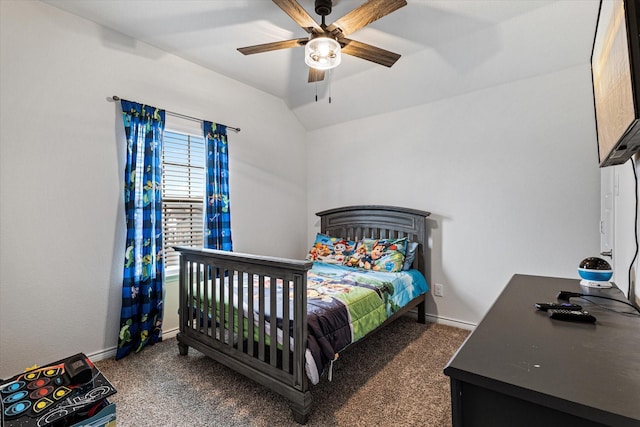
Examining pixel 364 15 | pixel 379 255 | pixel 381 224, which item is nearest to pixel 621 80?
pixel 364 15

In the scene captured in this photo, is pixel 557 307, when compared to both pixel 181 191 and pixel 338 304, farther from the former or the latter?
pixel 181 191

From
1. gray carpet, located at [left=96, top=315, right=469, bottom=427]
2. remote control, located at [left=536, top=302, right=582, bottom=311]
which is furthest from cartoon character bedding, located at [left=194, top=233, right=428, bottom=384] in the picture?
remote control, located at [left=536, top=302, right=582, bottom=311]

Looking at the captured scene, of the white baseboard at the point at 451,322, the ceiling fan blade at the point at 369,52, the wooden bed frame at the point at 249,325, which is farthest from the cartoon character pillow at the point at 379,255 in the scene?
the ceiling fan blade at the point at 369,52

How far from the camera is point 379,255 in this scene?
3.11m

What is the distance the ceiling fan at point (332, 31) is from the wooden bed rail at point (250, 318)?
4.35 ft

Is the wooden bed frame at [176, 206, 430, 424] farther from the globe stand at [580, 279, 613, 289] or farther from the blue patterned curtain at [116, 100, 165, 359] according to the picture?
the globe stand at [580, 279, 613, 289]

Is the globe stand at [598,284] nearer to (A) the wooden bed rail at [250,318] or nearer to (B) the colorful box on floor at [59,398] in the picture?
(A) the wooden bed rail at [250,318]

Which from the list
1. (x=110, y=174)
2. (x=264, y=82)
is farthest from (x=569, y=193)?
(x=110, y=174)

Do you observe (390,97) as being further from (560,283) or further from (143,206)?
(143,206)

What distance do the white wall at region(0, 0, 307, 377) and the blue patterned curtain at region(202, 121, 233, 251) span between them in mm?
399

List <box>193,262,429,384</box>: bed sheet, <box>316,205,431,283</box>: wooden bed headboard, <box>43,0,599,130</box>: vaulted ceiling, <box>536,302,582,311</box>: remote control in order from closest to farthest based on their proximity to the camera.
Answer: <box>536,302,582,311</box>: remote control
<box>193,262,429,384</box>: bed sheet
<box>43,0,599,130</box>: vaulted ceiling
<box>316,205,431,283</box>: wooden bed headboard

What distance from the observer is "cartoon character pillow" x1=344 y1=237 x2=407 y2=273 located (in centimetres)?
299

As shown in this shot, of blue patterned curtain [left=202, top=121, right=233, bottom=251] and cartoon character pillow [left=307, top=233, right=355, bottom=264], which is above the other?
blue patterned curtain [left=202, top=121, right=233, bottom=251]

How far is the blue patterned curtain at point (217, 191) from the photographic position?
9.98 ft
